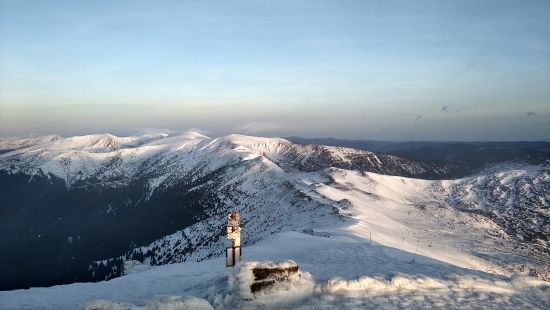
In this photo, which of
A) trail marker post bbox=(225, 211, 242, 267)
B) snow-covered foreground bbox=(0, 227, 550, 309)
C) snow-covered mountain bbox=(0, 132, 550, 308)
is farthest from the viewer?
snow-covered mountain bbox=(0, 132, 550, 308)

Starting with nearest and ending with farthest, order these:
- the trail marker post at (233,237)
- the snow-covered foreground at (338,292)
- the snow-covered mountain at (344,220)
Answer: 1. the snow-covered foreground at (338,292)
2. the trail marker post at (233,237)
3. the snow-covered mountain at (344,220)

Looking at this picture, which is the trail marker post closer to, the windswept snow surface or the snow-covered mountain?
the windswept snow surface

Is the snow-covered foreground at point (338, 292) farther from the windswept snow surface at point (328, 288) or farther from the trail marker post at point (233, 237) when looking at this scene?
the trail marker post at point (233, 237)

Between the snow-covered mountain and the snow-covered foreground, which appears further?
the snow-covered mountain

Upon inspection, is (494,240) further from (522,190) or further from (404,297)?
(404,297)

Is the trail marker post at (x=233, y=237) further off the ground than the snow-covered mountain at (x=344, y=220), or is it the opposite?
the trail marker post at (x=233, y=237)

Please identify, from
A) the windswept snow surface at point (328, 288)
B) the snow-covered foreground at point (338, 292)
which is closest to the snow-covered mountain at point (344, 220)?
the windswept snow surface at point (328, 288)

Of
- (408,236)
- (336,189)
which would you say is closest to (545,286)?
(408,236)


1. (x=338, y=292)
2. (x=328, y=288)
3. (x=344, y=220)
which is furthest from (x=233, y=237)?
(x=344, y=220)

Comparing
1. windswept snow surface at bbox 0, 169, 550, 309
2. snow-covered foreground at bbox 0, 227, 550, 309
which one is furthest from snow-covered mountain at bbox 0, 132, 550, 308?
snow-covered foreground at bbox 0, 227, 550, 309

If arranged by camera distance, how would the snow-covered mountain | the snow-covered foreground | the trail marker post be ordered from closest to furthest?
the snow-covered foreground → the trail marker post → the snow-covered mountain

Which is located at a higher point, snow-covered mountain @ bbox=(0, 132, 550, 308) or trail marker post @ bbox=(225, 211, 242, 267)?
trail marker post @ bbox=(225, 211, 242, 267)

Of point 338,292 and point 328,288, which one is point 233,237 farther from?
point 338,292
